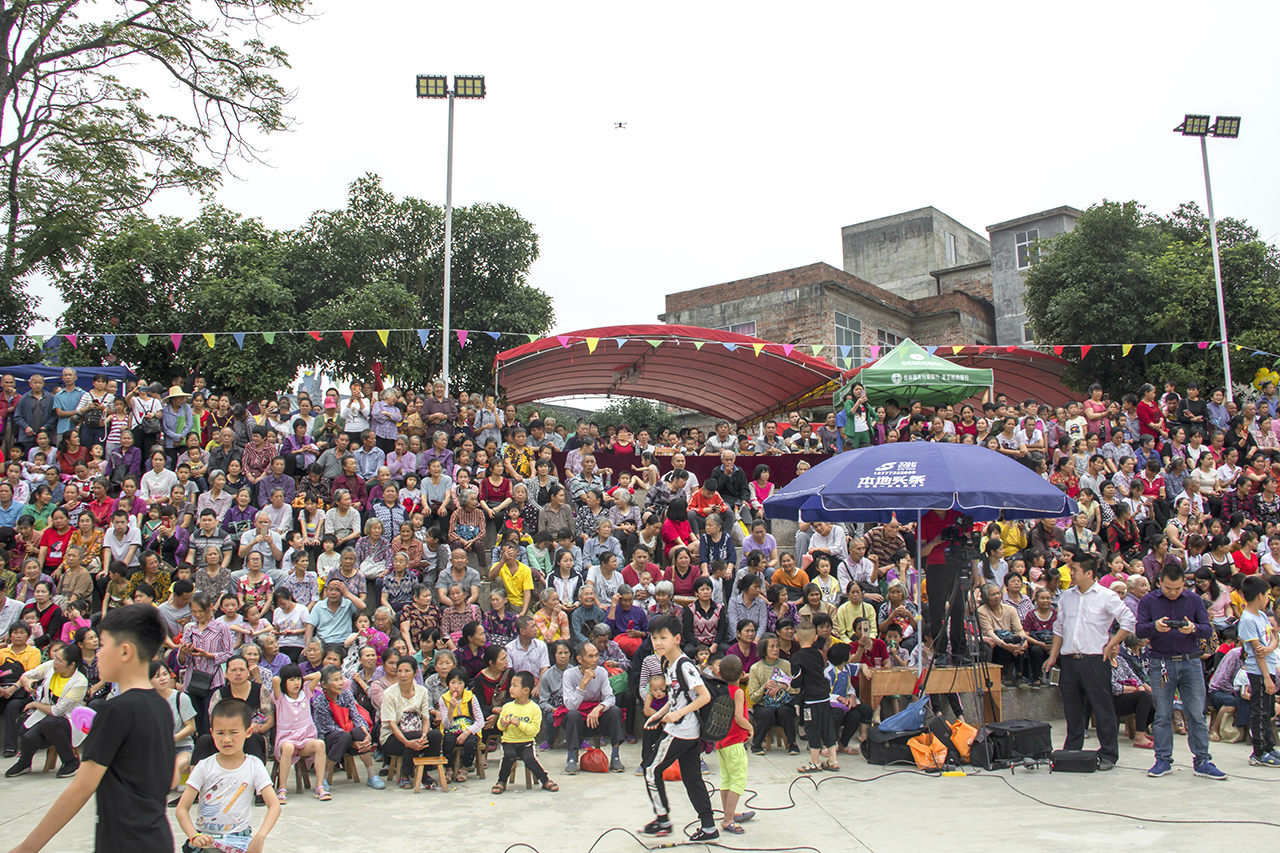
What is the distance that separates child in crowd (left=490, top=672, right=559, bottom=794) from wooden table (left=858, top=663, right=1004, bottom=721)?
10.3 feet

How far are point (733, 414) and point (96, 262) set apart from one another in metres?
15.8

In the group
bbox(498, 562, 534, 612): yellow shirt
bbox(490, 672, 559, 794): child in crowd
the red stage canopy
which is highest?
the red stage canopy

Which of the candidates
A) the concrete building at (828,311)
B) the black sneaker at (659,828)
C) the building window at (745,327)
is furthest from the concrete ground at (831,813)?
the building window at (745,327)

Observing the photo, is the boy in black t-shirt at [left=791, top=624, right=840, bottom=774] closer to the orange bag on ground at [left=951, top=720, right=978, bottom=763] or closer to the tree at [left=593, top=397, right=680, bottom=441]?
the orange bag on ground at [left=951, top=720, right=978, bottom=763]

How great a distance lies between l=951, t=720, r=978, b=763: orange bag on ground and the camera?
25.9 feet

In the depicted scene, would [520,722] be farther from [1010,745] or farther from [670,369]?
[670,369]

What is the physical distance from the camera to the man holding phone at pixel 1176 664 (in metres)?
7.33

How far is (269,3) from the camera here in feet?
66.3

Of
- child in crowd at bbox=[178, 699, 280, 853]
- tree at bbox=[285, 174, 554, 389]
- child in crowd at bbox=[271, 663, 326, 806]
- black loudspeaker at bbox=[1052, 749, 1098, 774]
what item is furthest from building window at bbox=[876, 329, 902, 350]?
child in crowd at bbox=[178, 699, 280, 853]

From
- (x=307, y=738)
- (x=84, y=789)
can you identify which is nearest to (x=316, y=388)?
(x=307, y=738)

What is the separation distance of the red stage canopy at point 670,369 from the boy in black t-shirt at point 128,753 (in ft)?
39.8

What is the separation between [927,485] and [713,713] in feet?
9.81

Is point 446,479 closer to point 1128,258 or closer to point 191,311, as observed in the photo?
point 191,311

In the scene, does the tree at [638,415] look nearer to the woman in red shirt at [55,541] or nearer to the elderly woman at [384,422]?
the elderly woman at [384,422]
